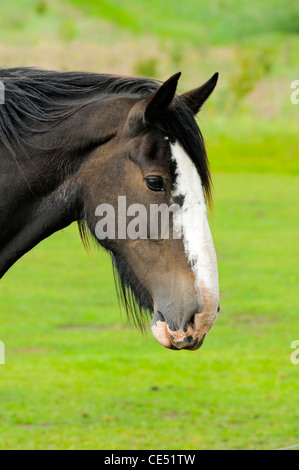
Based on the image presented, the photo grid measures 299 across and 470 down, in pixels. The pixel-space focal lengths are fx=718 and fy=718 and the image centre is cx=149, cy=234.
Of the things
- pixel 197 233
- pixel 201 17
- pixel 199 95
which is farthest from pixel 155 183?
pixel 201 17

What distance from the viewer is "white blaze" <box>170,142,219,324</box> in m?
2.81

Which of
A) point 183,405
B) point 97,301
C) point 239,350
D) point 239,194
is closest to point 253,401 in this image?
point 183,405

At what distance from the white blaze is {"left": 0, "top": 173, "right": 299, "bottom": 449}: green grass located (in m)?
0.45

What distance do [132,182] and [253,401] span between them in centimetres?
474

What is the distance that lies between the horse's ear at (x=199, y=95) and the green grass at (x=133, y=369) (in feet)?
3.48

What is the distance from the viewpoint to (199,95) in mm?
3207

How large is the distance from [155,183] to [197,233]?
27cm

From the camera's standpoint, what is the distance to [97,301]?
11.2 m

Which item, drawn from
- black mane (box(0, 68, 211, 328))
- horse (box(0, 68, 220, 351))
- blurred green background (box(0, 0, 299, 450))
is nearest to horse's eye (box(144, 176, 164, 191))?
horse (box(0, 68, 220, 351))

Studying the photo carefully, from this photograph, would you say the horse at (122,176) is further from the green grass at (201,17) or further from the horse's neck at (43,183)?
the green grass at (201,17)

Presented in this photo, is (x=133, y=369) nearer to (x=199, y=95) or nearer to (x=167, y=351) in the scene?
(x=167, y=351)

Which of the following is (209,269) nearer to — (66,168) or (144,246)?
(144,246)

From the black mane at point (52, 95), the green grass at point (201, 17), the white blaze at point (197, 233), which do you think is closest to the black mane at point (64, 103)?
the black mane at point (52, 95)

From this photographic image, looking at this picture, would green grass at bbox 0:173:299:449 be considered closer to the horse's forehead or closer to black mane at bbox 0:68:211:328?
black mane at bbox 0:68:211:328
